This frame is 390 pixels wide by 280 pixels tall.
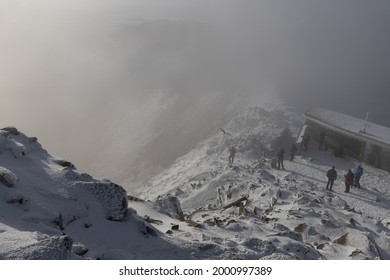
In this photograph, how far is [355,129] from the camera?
22.3 meters

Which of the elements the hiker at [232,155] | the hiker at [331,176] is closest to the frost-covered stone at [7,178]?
the hiker at [331,176]

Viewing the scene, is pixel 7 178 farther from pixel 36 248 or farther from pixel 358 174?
pixel 358 174

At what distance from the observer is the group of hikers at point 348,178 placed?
18.0m

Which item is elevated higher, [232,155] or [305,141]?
[305,141]

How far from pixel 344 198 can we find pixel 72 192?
1291 cm

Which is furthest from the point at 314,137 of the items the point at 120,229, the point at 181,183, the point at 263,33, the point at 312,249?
the point at 263,33

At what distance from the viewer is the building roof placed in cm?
2134

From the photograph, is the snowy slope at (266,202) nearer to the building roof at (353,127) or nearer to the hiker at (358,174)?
the hiker at (358,174)

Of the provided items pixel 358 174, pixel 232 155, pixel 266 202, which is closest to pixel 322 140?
pixel 358 174

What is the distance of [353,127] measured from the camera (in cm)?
2256

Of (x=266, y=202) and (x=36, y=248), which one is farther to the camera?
(x=266, y=202)

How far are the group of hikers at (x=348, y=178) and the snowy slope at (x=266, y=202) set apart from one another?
349mm

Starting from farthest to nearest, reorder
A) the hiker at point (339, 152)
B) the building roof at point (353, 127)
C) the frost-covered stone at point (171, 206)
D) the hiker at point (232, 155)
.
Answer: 1. the hiker at point (232, 155)
2. the hiker at point (339, 152)
3. the building roof at point (353, 127)
4. the frost-covered stone at point (171, 206)

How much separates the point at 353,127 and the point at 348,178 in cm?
553
